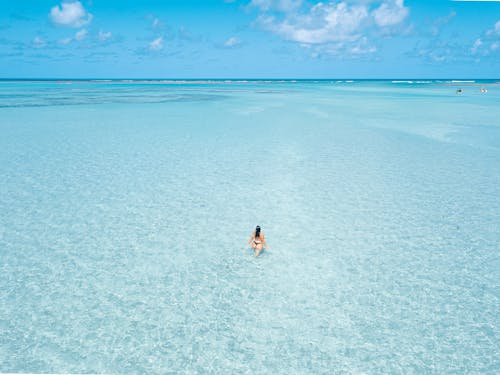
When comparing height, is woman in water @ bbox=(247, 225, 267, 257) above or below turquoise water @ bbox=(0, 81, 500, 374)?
above

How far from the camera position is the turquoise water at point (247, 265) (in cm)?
489

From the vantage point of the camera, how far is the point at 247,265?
7031 mm

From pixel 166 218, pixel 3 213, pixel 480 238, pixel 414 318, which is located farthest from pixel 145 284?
pixel 480 238

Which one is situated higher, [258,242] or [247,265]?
[258,242]

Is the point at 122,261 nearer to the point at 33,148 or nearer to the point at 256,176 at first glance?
the point at 256,176

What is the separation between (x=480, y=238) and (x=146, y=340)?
762cm

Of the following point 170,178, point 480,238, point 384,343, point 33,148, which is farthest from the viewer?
point 33,148

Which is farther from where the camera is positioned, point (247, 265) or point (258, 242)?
point (258, 242)

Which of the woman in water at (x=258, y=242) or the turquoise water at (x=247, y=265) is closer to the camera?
the turquoise water at (x=247, y=265)

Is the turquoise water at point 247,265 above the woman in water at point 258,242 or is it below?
below

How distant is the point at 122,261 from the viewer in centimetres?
711

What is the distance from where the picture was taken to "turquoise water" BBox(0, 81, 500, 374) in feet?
16.0

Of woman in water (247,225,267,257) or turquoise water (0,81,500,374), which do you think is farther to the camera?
woman in water (247,225,267,257)

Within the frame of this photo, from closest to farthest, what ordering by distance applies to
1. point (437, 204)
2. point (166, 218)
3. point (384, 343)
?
point (384, 343) < point (166, 218) < point (437, 204)
